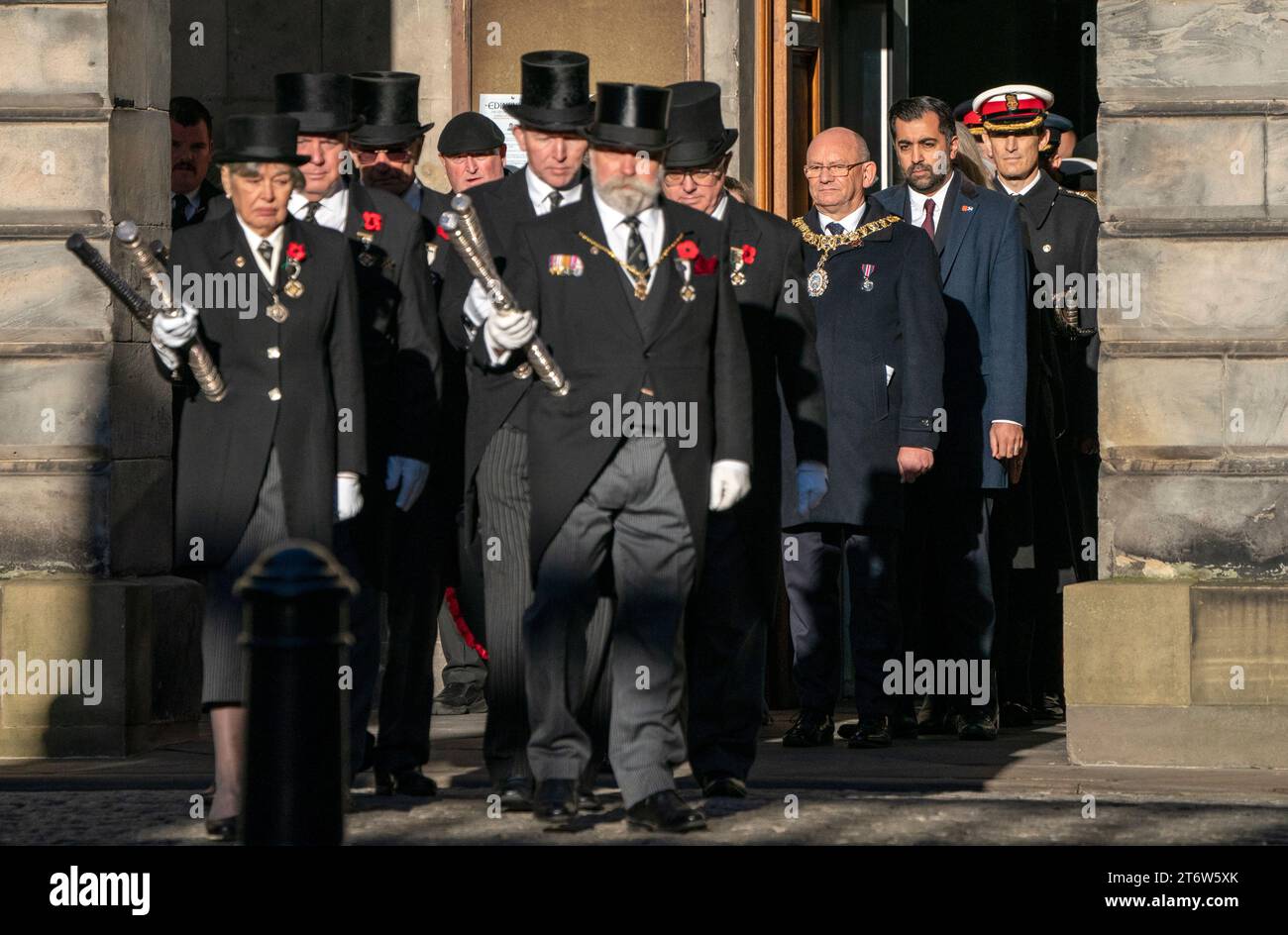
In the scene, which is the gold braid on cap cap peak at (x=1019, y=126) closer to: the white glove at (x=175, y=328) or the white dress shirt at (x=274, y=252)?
the white dress shirt at (x=274, y=252)

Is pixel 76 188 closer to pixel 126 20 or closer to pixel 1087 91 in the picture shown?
pixel 126 20

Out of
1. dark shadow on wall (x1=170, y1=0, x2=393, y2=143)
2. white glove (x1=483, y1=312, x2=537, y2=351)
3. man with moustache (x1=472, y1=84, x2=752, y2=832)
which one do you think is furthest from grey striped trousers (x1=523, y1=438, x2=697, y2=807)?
dark shadow on wall (x1=170, y1=0, x2=393, y2=143)

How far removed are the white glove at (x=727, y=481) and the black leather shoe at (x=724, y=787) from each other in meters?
1.01

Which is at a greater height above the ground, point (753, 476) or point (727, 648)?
point (753, 476)

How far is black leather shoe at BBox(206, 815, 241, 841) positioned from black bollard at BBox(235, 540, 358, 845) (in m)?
1.48

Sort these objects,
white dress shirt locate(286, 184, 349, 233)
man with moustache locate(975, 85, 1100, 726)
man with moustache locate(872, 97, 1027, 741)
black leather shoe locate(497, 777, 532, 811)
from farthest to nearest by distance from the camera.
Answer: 1. man with moustache locate(975, 85, 1100, 726)
2. man with moustache locate(872, 97, 1027, 741)
3. white dress shirt locate(286, 184, 349, 233)
4. black leather shoe locate(497, 777, 532, 811)

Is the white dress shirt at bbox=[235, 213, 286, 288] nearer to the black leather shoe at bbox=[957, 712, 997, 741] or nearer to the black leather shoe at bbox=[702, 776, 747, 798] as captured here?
the black leather shoe at bbox=[702, 776, 747, 798]

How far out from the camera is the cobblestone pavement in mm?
7680

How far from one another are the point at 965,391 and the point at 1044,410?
567mm

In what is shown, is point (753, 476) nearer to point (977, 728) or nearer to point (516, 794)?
point (516, 794)

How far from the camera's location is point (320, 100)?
346 inches

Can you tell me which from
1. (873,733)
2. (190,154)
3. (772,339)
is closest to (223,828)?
(772,339)

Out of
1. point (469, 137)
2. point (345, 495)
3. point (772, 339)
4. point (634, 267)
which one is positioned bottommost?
point (345, 495)

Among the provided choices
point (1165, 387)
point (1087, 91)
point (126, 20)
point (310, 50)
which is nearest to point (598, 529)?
point (1165, 387)
